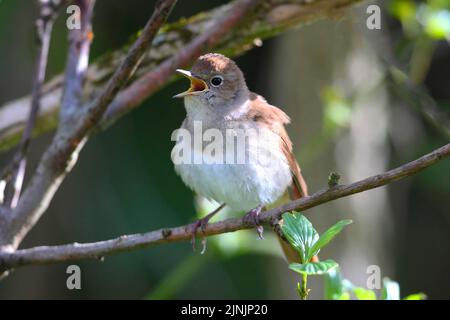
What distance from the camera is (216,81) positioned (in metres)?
2.93

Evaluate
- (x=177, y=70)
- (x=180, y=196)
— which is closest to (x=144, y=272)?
(x=180, y=196)

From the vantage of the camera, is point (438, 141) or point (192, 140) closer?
point (192, 140)

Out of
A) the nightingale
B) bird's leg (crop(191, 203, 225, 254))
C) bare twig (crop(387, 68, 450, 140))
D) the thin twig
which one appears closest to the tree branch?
the thin twig

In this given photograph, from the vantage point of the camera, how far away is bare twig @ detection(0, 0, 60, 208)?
2510 millimetres

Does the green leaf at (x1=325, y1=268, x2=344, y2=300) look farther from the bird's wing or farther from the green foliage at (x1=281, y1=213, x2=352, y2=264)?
the bird's wing

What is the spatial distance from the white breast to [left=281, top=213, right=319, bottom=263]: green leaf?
33.3 inches

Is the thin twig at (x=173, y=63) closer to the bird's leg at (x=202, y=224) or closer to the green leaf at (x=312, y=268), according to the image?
the bird's leg at (x=202, y=224)

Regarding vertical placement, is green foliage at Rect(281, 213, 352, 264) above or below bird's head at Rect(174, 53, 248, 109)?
below

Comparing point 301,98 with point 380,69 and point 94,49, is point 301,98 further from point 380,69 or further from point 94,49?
point 94,49

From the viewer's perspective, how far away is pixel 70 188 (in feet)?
16.5

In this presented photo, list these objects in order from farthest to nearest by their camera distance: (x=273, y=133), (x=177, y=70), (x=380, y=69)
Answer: (x=380, y=69) < (x=273, y=133) < (x=177, y=70)

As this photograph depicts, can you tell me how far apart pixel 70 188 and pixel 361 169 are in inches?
80.9

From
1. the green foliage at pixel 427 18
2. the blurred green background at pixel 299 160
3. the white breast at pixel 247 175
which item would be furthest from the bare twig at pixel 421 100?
the white breast at pixel 247 175

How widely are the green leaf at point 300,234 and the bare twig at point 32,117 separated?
1.12 meters
